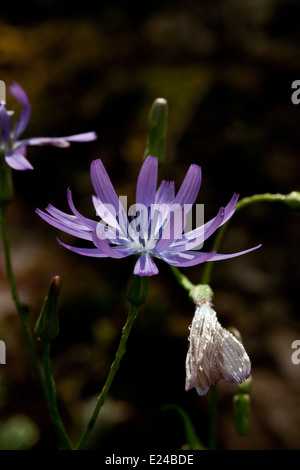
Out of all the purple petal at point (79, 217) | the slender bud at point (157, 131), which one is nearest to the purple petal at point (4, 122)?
the slender bud at point (157, 131)

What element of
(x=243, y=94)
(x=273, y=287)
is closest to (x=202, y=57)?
(x=243, y=94)

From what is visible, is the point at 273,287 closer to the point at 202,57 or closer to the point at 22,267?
the point at 22,267

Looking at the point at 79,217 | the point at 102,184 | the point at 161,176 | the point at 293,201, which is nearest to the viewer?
the point at 79,217

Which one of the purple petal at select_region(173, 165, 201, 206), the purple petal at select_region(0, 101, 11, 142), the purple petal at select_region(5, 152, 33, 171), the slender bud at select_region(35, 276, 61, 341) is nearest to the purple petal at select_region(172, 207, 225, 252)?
the purple petal at select_region(173, 165, 201, 206)

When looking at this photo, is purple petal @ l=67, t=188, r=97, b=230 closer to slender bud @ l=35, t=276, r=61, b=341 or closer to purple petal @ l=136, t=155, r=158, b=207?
purple petal @ l=136, t=155, r=158, b=207

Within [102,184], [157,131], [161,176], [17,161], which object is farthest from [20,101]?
[161,176]

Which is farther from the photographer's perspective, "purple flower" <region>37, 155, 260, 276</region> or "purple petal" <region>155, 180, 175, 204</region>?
"purple petal" <region>155, 180, 175, 204</region>

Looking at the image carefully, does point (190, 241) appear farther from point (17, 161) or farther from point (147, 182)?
point (17, 161)
